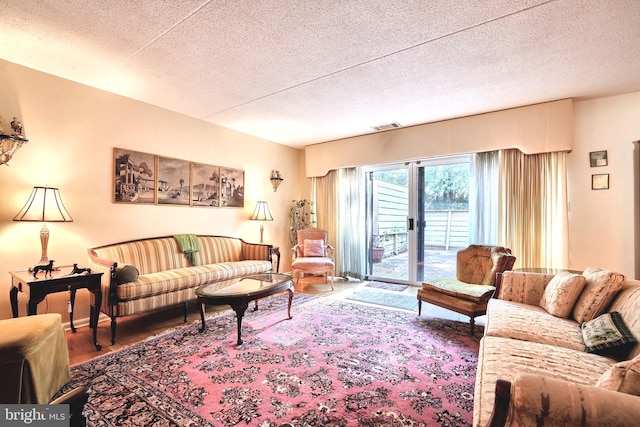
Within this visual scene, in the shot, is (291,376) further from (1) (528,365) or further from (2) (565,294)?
(2) (565,294)

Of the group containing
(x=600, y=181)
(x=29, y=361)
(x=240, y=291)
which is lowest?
(x=29, y=361)

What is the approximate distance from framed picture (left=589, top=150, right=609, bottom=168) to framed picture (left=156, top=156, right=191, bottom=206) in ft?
17.2

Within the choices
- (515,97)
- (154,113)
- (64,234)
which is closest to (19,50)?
(154,113)

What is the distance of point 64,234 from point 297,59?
302 centimetres

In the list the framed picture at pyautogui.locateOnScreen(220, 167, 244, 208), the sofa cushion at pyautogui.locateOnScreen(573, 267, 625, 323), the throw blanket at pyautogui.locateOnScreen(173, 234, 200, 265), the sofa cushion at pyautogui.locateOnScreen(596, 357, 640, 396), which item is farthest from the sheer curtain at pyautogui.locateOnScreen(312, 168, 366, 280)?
the sofa cushion at pyautogui.locateOnScreen(596, 357, 640, 396)

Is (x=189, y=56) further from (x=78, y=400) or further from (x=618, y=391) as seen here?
(x=618, y=391)

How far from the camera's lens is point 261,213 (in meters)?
4.98

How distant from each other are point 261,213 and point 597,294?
13.8ft

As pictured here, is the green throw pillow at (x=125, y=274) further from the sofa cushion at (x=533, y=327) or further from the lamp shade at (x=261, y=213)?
the sofa cushion at (x=533, y=327)

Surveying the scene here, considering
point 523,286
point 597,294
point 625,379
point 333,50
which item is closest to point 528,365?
point 625,379

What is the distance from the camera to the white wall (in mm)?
3305

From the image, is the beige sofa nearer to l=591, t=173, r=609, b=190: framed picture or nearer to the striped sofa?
l=591, t=173, r=609, b=190: framed picture

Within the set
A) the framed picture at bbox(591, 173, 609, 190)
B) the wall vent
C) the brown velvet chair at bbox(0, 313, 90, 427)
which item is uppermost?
the wall vent

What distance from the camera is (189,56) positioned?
2.62 meters
